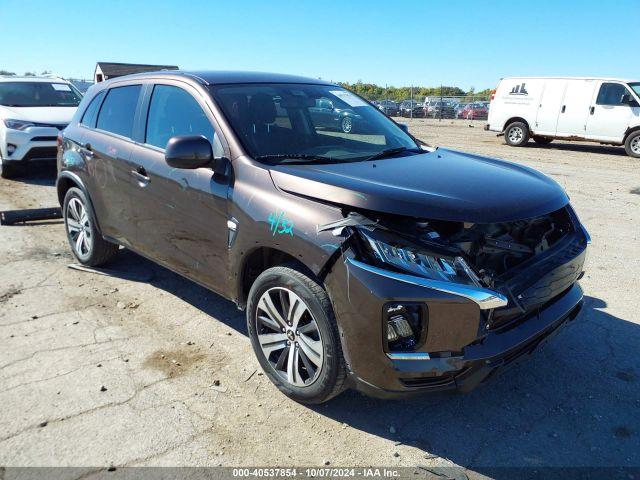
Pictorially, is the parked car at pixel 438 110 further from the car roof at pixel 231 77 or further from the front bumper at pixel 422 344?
the front bumper at pixel 422 344

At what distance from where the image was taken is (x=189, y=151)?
3129 millimetres

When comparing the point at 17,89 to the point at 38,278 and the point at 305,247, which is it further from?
the point at 305,247

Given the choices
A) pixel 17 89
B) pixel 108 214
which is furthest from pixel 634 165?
pixel 17 89

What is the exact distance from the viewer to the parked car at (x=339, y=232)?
2.46 m

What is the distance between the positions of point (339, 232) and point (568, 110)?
48.9 ft

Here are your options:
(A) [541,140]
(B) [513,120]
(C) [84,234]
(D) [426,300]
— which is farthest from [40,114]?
(A) [541,140]

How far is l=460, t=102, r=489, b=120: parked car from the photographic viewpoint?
35.4m

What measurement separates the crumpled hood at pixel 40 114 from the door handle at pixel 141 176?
21.4ft

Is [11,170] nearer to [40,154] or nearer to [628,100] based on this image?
[40,154]

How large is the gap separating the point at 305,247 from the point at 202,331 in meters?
1.60

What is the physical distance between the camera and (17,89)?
1031cm

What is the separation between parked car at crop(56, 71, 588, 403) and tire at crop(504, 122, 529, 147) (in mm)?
13607

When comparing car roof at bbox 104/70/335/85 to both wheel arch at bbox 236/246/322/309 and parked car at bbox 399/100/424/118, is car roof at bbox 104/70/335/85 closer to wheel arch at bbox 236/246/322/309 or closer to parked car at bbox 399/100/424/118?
wheel arch at bbox 236/246/322/309

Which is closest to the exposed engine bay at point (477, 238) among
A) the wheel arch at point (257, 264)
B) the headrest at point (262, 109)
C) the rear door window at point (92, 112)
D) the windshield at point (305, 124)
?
the wheel arch at point (257, 264)
